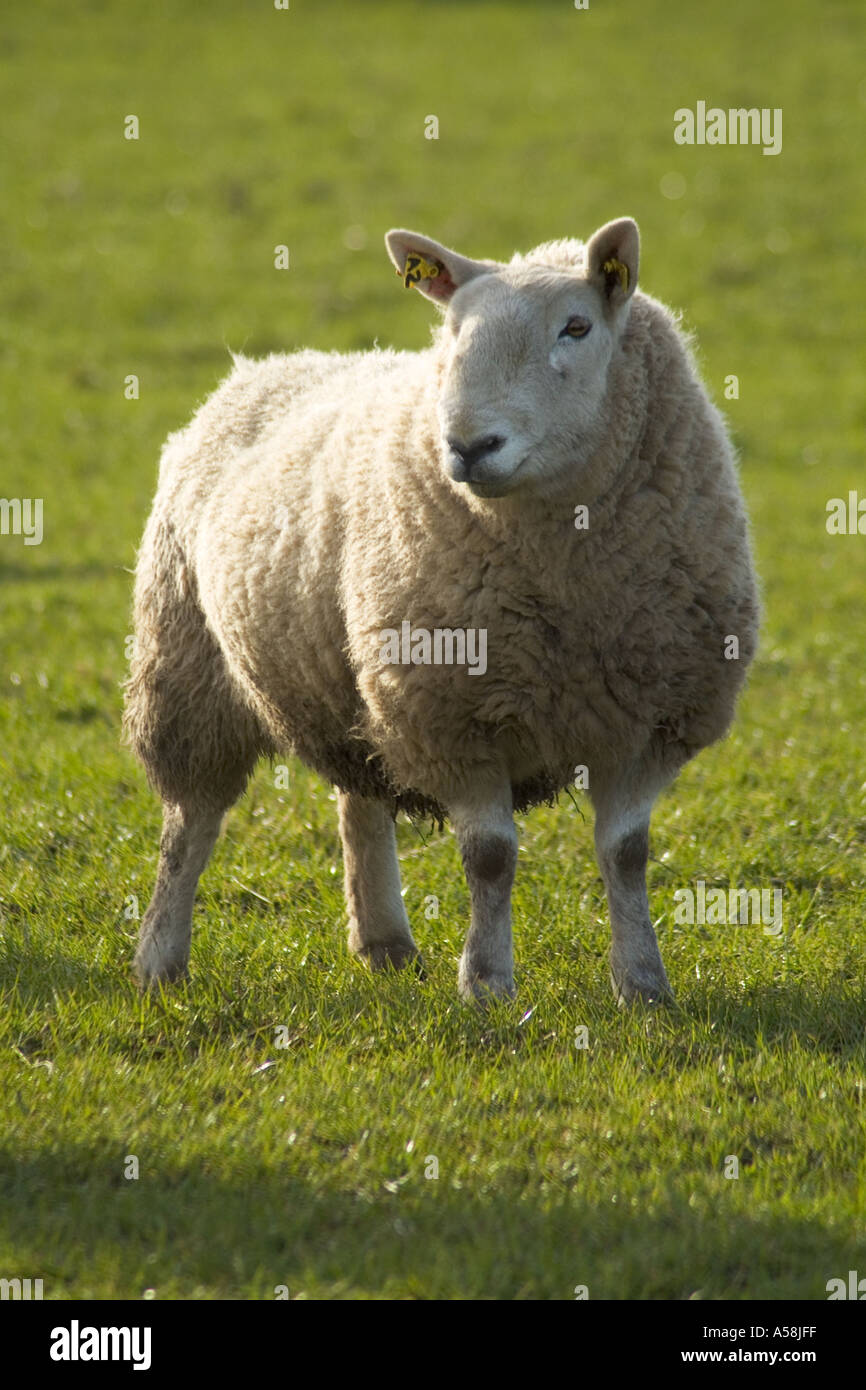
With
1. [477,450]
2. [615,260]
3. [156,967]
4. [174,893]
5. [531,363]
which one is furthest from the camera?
[174,893]

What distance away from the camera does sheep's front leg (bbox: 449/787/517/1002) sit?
4707mm

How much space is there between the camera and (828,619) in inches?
373

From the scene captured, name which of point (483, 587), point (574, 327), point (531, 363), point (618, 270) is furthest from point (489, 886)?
point (618, 270)

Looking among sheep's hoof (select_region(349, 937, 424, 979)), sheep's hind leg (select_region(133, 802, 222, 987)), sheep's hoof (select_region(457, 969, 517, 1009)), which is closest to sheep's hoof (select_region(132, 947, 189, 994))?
sheep's hind leg (select_region(133, 802, 222, 987))

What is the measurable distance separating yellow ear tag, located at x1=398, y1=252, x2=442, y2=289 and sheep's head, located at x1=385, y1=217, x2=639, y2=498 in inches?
3.6

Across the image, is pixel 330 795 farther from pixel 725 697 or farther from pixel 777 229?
pixel 777 229

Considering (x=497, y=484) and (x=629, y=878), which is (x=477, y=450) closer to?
(x=497, y=484)

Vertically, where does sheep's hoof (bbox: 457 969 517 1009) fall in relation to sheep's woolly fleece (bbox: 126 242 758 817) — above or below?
below

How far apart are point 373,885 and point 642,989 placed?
1.03 meters

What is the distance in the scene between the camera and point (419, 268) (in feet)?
15.6

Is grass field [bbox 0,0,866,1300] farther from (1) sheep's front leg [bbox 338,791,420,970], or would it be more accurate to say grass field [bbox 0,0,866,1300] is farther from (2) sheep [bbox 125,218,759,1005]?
(2) sheep [bbox 125,218,759,1005]

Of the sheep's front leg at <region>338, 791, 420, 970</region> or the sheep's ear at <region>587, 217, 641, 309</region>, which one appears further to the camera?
the sheep's front leg at <region>338, 791, 420, 970</region>

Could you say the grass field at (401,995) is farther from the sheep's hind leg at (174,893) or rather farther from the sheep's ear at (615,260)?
the sheep's ear at (615,260)

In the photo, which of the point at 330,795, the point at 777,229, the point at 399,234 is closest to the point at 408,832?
the point at 330,795
